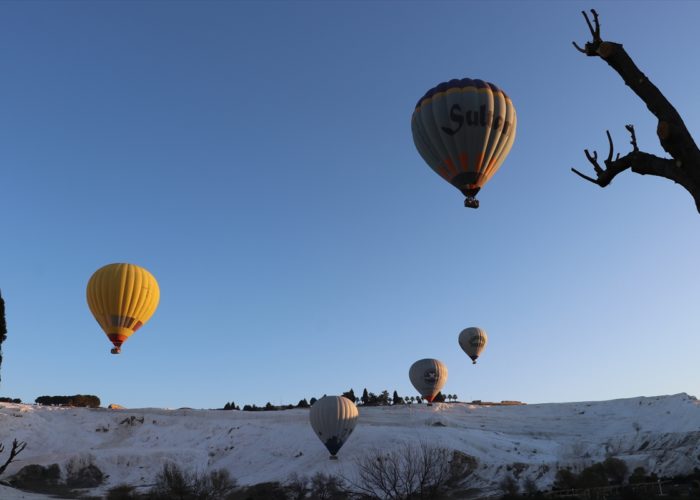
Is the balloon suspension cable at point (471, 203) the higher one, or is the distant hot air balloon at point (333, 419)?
the balloon suspension cable at point (471, 203)

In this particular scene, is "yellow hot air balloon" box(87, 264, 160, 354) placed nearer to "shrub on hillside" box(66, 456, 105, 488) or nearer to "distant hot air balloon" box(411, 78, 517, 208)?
"shrub on hillside" box(66, 456, 105, 488)

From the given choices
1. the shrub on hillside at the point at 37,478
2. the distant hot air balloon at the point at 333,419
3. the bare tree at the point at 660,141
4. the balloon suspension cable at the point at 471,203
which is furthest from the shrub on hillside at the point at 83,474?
the bare tree at the point at 660,141

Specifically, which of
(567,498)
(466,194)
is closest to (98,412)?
(567,498)

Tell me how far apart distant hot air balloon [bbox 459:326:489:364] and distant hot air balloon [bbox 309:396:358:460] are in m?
35.8

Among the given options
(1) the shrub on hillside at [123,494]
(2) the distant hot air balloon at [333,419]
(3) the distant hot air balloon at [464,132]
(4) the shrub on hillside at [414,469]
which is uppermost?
(3) the distant hot air balloon at [464,132]

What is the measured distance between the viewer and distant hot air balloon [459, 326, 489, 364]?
91.8 m

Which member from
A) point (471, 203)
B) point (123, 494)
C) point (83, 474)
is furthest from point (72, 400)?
point (471, 203)

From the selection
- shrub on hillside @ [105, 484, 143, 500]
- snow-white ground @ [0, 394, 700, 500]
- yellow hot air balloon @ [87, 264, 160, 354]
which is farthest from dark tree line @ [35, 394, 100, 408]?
yellow hot air balloon @ [87, 264, 160, 354]

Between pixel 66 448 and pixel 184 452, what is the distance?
58.4ft

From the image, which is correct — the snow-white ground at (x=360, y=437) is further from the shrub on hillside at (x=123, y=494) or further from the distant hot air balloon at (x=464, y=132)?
the distant hot air balloon at (x=464, y=132)

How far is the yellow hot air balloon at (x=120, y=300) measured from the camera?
48.6m

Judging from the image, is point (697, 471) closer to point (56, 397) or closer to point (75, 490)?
point (75, 490)

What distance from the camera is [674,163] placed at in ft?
24.5

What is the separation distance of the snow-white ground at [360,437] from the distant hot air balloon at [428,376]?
3914mm
